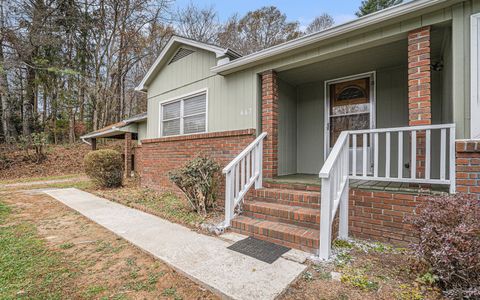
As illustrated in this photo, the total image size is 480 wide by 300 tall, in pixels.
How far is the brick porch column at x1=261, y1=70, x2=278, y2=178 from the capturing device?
4863mm

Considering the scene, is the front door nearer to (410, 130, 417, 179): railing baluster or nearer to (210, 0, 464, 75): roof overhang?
(410, 130, 417, 179): railing baluster

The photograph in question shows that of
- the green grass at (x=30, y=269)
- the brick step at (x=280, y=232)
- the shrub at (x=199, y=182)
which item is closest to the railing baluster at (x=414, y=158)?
the brick step at (x=280, y=232)

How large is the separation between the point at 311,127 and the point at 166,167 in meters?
4.15

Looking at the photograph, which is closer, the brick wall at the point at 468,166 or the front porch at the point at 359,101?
the brick wall at the point at 468,166

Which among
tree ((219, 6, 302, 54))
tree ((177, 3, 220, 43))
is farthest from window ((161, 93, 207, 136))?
tree ((177, 3, 220, 43))

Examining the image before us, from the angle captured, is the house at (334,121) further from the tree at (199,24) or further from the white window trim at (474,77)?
the tree at (199,24)

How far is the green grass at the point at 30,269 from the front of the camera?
94.0 inches

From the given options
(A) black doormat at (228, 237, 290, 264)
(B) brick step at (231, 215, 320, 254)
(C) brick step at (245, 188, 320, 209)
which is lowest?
(A) black doormat at (228, 237, 290, 264)

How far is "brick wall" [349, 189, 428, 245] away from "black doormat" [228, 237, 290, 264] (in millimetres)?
1311

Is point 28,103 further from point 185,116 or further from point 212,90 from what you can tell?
point 212,90

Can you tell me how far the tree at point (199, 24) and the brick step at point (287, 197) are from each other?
52.2 ft

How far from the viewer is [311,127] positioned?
236 inches

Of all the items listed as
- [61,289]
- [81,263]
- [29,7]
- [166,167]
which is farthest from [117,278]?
[29,7]

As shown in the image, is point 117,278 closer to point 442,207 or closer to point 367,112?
point 442,207
